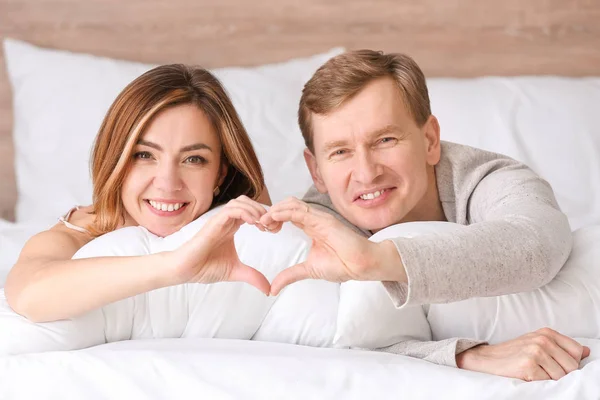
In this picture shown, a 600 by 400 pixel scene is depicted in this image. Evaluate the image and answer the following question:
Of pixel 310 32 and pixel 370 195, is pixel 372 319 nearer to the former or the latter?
pixel 370 195

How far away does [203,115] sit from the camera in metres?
1.65

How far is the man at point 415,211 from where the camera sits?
3.76 ft

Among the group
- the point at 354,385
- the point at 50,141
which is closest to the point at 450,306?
the point at 354,385

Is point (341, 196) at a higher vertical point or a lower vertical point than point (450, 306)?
higher

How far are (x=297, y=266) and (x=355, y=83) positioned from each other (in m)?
0.50

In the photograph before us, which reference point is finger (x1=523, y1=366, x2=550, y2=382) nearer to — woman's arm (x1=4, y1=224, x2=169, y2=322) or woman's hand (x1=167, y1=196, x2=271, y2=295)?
woman's hand (x1=167, y1=196, x2=271, y2=295)

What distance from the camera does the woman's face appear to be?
5.22 feet

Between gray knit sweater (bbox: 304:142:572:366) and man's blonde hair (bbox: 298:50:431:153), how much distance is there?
23cm

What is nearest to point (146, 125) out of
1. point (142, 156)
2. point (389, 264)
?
point (142, 156)

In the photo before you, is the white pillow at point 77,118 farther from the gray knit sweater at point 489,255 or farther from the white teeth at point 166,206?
the gray knit sweater at point 489,255

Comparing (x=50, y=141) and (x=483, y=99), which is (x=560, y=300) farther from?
(x=50, y=141)

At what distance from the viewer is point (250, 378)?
1128 millimetres

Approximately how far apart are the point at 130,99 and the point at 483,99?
3.80ft

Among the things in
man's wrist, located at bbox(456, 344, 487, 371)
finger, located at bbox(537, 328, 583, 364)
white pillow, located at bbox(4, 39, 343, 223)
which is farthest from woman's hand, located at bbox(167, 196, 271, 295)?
white pillow, located at bbox(4, 39, 343, 223)
